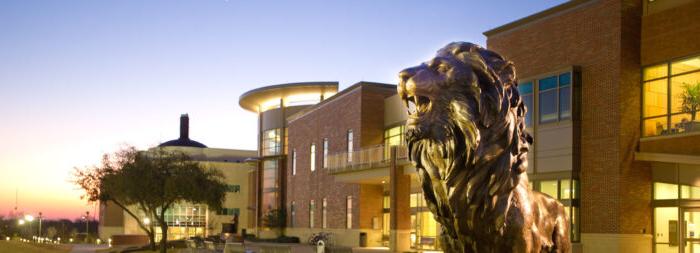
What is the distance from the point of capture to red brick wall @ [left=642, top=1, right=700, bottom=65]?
72.1ft

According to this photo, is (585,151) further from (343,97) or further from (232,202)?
(232,202)

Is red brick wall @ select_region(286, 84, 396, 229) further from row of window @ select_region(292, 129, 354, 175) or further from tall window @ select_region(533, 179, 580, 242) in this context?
tall window @ select_region(533, 179, 580, 242)

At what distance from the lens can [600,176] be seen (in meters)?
24.2

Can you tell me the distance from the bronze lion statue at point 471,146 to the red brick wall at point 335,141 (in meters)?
36.7

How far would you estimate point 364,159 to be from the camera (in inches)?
1455

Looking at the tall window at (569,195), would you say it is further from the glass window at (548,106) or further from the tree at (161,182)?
the tree at (161,182)

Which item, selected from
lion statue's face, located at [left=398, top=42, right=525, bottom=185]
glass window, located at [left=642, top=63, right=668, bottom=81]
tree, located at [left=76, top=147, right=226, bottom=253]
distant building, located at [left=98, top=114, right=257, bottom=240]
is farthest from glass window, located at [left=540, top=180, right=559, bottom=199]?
distant building, located at [left=98, top=114, right=257, bottom=240]

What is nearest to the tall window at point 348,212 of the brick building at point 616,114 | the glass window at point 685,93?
the brick building at point 616,114

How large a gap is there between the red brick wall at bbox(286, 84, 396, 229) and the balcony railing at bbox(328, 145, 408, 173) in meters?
1.18

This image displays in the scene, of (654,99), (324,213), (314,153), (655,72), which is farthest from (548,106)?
(314,153)

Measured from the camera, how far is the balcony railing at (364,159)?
34.2m

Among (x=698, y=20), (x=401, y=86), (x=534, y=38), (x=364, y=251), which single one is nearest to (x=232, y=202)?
(x=364, y=251)

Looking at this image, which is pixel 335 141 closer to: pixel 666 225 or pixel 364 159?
pixel 364 159

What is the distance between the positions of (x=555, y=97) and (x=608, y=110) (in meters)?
2.16
